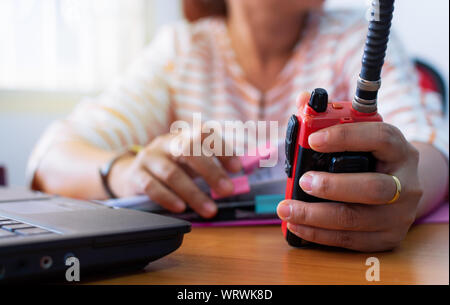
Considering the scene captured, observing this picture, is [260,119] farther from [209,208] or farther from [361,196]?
[361,196]

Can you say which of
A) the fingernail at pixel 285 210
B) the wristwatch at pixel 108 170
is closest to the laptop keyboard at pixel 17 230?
the fingernail at pixel 285 210

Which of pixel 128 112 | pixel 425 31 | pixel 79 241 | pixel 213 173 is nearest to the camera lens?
pixel 79 241

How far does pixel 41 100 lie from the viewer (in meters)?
1.59

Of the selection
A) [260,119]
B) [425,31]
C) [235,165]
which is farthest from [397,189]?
[425,31]

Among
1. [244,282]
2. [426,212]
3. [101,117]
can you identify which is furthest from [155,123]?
[244,282]

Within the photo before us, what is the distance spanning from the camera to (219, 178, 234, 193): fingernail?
1.58ft

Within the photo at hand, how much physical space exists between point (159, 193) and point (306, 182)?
0.65ft

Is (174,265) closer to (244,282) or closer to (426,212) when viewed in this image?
(244,282)

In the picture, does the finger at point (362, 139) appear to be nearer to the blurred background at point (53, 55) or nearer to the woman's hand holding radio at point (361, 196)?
the woman's hand holding radio at point (361, 196)

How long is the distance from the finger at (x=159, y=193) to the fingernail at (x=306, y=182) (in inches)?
6.9

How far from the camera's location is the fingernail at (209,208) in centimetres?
49

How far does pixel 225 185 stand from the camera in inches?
19.0

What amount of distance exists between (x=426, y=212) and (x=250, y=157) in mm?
216

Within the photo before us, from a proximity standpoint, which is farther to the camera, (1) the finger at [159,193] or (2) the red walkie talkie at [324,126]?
(1) the finger at [159,193]
